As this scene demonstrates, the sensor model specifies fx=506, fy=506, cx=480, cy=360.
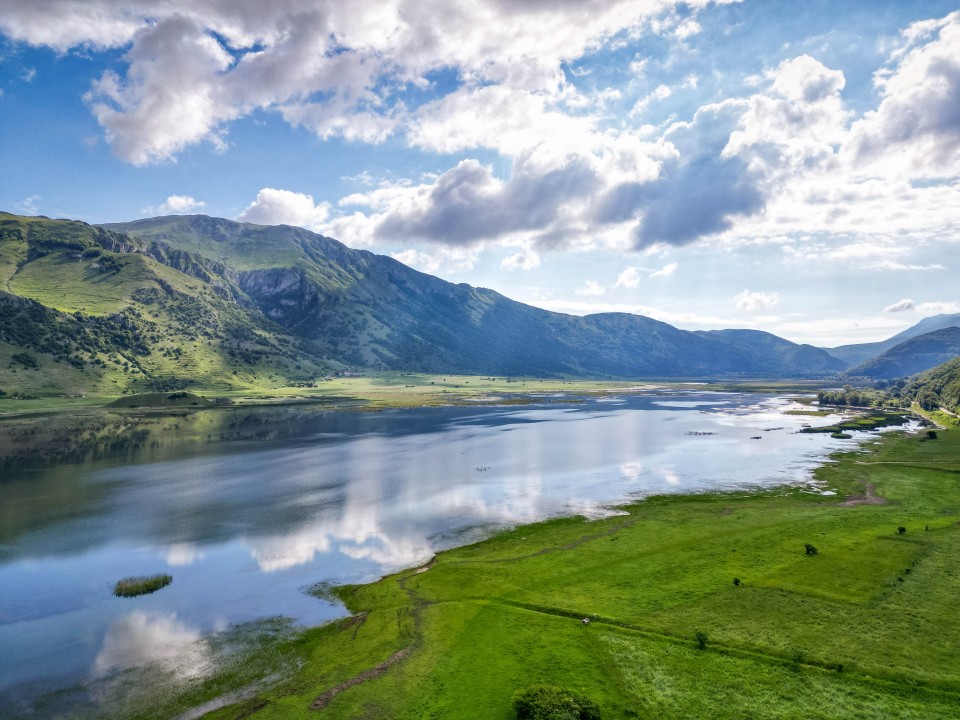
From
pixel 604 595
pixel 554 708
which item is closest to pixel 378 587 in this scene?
pixel 604 595

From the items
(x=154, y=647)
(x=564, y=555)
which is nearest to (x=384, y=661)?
(x=154, y=647)

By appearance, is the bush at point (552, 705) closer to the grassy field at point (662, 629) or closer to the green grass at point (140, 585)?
the grassy field at point (662, 629)

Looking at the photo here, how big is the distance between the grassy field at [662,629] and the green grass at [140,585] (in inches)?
779

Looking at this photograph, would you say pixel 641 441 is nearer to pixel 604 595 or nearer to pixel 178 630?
pixel 604 595

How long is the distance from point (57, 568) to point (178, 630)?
2535 centimetres

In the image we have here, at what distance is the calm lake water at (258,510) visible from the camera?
41.8 meters

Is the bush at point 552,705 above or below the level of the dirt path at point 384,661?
above

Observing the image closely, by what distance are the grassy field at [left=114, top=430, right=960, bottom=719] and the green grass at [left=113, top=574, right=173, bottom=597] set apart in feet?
64.9

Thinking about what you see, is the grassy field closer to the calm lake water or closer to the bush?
the bush

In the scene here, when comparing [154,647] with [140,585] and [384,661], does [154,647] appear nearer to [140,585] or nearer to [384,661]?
[140,585]

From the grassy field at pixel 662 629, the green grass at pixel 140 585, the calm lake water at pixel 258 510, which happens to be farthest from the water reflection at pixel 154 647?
the green grass at pixel 140 585

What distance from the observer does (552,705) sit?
87.6 ft

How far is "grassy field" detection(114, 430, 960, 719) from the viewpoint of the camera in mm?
29250

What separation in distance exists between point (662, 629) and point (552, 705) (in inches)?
537
